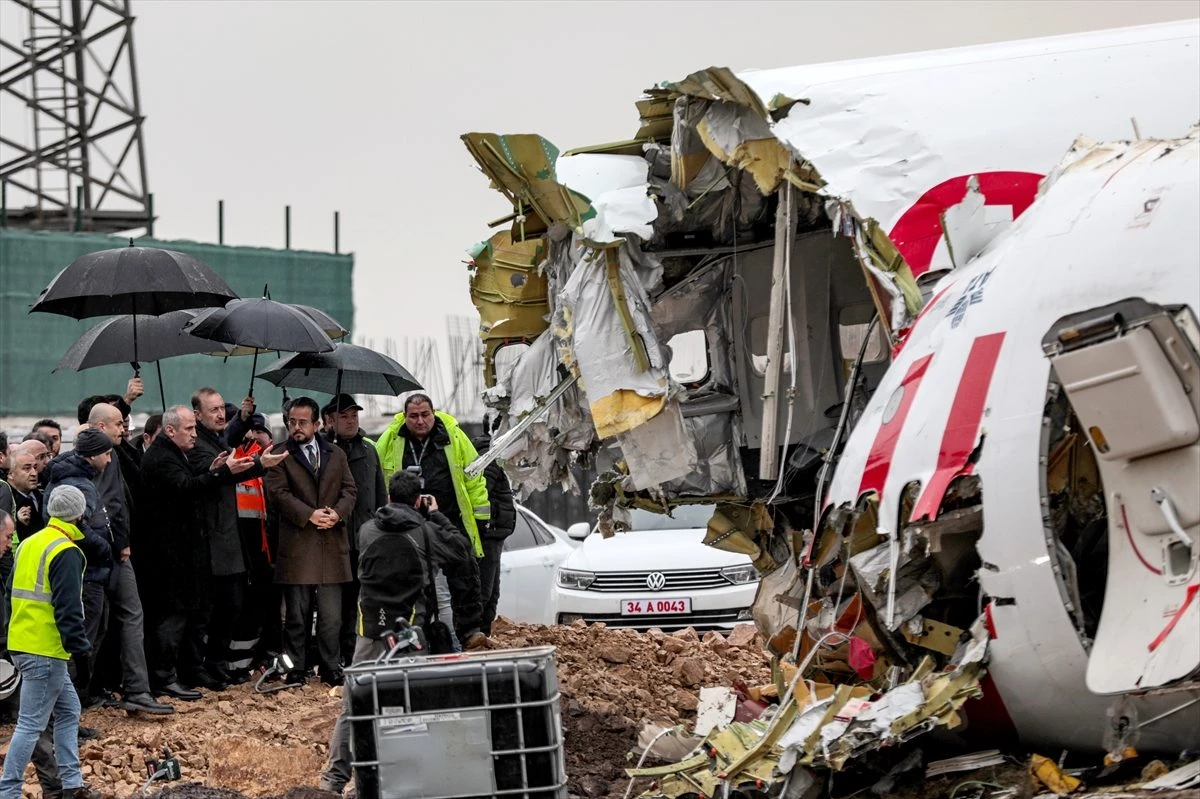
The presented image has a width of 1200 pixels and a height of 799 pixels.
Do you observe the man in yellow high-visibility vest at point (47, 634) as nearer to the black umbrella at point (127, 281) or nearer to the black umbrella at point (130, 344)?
the black umbrella at point (127, 281)

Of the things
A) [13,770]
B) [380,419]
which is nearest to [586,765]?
[13,770]

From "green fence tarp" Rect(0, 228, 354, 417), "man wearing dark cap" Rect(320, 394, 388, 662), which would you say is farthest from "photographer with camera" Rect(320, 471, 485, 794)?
"green fence tarp" Rect(0, 228, 354, 417)

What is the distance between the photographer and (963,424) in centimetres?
683

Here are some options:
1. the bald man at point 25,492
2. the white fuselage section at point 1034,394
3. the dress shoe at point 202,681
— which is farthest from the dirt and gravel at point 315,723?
the white fuselage section at point 1034,394

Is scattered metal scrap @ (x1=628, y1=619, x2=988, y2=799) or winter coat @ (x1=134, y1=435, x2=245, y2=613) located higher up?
winter coat @ (x1=134, y1=435, x2=245, y2=613)

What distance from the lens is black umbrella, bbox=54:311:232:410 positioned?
13.4m

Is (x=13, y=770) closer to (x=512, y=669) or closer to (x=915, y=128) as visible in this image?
(x=512, y=669)

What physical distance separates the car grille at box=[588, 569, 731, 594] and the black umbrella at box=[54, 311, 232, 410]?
12.1 ft

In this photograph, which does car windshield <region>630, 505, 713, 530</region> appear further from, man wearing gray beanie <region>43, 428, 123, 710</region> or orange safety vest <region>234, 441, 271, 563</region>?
man wearing gray beanie <region>43, 428, 123, 710</region>

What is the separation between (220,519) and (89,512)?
5.16 feet

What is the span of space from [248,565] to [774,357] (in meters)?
5.12

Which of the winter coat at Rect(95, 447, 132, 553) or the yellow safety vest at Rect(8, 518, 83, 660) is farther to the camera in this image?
the winter coat at Rect(95, 447, 132, 553)

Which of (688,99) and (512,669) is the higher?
(688,99)

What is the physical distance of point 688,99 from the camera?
944cm
